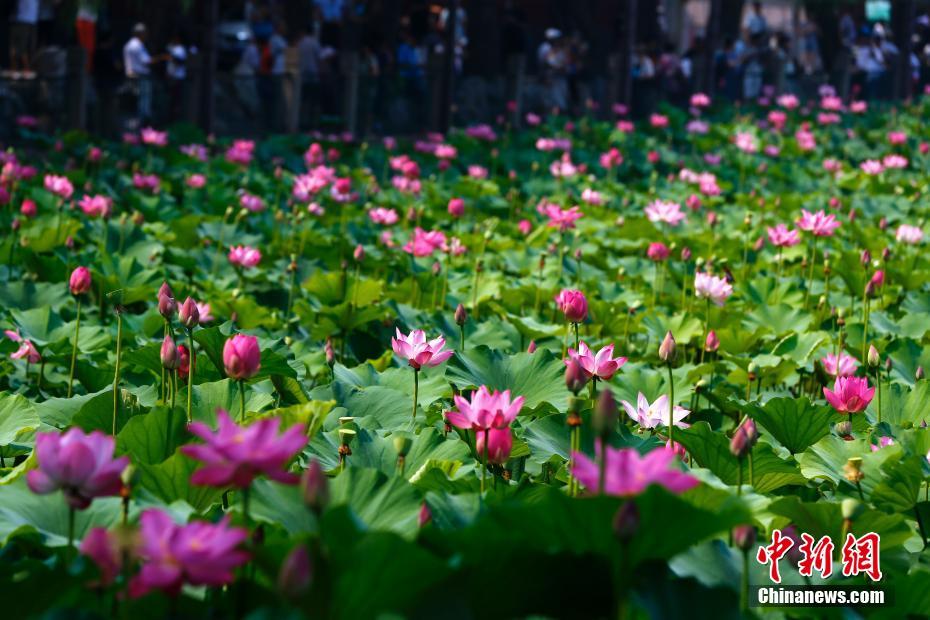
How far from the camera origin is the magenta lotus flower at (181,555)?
1062 millimetres

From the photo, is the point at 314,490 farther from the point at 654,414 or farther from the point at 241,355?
the point at 654,414

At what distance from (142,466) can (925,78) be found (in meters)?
21.5

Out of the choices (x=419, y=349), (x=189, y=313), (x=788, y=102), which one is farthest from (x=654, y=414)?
(x=788, y=102)

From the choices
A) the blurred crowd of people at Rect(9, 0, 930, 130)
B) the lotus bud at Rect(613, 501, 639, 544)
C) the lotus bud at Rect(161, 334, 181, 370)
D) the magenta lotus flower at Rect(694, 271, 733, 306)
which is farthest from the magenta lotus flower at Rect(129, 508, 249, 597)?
the blurred crowd of people at Rect(9, 0, 930, 130)

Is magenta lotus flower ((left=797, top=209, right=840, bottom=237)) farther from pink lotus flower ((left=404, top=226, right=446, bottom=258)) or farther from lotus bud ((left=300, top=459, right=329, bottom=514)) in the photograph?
lotus bud ((left=300, top=459, right=329, bottom=514))

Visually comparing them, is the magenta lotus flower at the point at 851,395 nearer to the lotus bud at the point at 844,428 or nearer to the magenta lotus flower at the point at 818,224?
the lotus bud at the point at 844,428

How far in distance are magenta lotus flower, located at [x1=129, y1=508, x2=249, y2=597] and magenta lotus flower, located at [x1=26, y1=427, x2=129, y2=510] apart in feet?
0.52

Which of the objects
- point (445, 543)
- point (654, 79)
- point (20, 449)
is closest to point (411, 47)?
point (654, 79)

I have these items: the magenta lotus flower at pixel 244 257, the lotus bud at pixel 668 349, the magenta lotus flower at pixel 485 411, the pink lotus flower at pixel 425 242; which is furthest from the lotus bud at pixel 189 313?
the pink lotus flower at pixel 425 242

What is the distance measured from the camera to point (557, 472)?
2.20 meters

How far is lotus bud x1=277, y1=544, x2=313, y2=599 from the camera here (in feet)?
3.27

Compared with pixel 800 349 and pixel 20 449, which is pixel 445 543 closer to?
pixel 20 449

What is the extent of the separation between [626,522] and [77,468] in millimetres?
537

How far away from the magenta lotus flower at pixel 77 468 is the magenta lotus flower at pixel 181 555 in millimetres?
157
